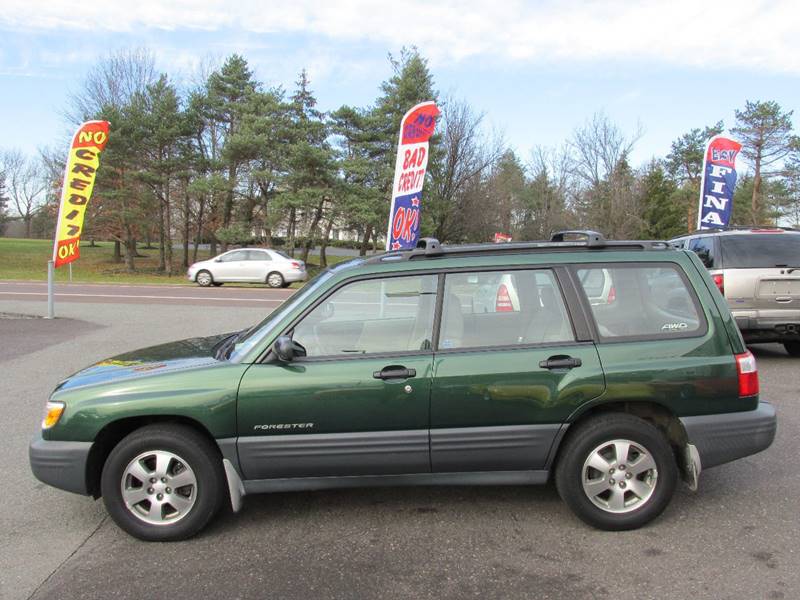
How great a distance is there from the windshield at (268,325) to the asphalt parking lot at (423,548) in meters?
1.04

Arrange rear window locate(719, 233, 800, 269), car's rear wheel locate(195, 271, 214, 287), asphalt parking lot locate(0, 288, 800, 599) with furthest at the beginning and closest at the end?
car's rear wheel locate(195, 271, 214, 287) → rear window locate(719, 233, 800, 269) → asphalt parking lot locate(0, 288, 800, 599)

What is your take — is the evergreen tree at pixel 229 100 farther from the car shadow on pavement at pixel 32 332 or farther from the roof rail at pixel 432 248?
the roof rail at pixel 432 248

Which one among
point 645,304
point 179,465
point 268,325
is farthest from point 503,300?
point 179,465

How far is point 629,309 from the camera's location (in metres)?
3.54

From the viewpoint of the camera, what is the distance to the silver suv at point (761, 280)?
7645 mm

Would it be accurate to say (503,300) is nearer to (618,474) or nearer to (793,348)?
(618,474)

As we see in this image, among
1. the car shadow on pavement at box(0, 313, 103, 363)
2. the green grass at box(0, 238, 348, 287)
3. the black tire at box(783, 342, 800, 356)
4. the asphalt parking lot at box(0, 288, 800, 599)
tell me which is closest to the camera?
the asphalt parking lot at box(0, 288, 800, 599)

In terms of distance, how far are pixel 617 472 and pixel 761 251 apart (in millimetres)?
5969

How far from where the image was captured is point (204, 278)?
930 inches

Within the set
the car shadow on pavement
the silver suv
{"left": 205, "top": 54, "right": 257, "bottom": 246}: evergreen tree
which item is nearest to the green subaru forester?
the silver suv

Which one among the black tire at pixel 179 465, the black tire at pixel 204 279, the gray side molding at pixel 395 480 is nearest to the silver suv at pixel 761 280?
the gray side molding at pixel 395 480

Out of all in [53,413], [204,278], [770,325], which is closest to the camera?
[53,413]

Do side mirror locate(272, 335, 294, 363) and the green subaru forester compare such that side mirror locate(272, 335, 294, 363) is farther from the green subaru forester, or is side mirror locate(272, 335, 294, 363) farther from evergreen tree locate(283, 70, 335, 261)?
evergreen tree locate(283, 70, 335, 261)

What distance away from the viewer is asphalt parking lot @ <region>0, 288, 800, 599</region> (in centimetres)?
284
